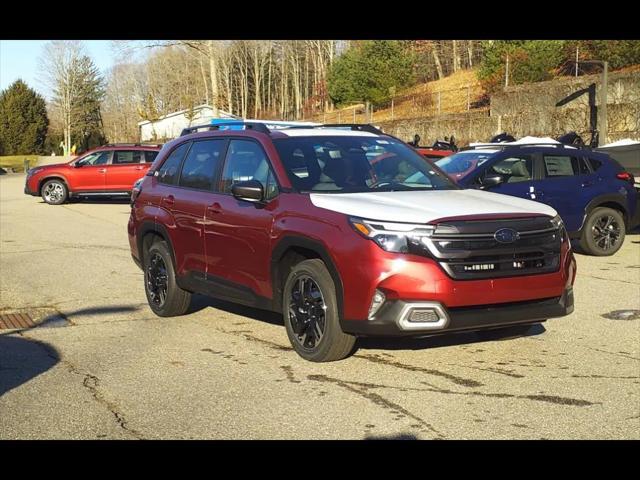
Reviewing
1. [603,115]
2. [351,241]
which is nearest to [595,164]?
[351,241]

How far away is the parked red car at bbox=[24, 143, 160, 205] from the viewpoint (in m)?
26.1

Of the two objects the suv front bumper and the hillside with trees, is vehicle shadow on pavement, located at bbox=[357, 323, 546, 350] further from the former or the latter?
the hillside with trees

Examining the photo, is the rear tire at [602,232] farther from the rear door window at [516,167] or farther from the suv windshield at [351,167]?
the suv windshield at [351,167]

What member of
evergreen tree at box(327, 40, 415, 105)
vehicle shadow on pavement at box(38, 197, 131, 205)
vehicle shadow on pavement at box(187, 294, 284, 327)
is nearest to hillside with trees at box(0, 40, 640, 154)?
evergreen tree at box(327, 40, 415, 105)

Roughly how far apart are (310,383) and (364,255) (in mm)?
970

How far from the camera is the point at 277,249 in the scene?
6.96 m

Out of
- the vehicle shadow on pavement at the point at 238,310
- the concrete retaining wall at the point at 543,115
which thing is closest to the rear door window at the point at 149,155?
the concrete retaining wall at the point at 543,115

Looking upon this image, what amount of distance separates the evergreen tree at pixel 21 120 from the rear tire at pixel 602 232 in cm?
8850

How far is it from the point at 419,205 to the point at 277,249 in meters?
1.23

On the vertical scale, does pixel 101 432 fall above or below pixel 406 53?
below

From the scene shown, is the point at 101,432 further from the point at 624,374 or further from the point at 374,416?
the point at 624,374

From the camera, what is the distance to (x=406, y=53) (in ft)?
171
